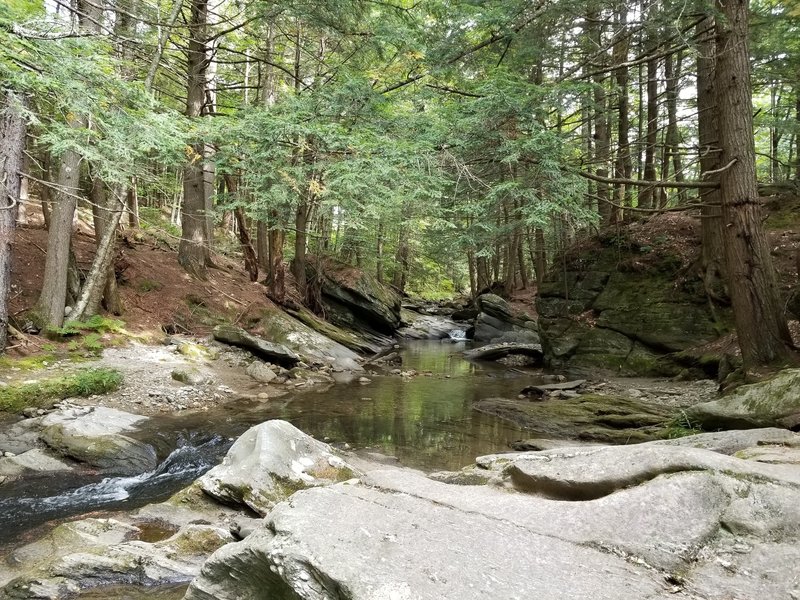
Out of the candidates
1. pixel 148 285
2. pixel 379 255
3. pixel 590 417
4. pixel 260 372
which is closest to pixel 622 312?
pixel 590 417

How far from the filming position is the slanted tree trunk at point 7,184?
27.8 ft

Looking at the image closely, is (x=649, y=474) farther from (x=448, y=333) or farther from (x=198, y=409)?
(x=448, y=333)

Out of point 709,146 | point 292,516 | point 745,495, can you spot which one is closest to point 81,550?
point 292,516

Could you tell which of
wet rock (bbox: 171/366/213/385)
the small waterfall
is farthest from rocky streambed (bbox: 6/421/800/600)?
wet rock (bbox: 171/366/213/385)

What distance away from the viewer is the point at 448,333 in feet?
95.7

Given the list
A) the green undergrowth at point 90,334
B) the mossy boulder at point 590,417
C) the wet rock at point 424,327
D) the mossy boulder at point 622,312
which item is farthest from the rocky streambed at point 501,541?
the wet rock at point 424,327

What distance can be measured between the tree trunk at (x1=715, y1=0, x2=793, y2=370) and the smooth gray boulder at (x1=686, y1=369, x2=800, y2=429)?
5.82 feet

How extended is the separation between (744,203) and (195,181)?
47.8ft

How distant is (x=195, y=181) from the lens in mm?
15453

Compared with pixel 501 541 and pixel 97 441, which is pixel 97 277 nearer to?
pixel 97 441

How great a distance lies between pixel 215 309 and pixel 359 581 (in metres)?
14.0

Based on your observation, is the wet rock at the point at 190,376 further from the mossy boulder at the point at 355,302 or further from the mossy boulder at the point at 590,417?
the mossy boulder at the point at 355,302

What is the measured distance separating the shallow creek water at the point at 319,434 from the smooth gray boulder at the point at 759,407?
10.1 ft

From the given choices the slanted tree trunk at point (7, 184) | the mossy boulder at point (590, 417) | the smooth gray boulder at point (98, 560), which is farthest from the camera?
the slanted tree trunk at point (7, 184)
